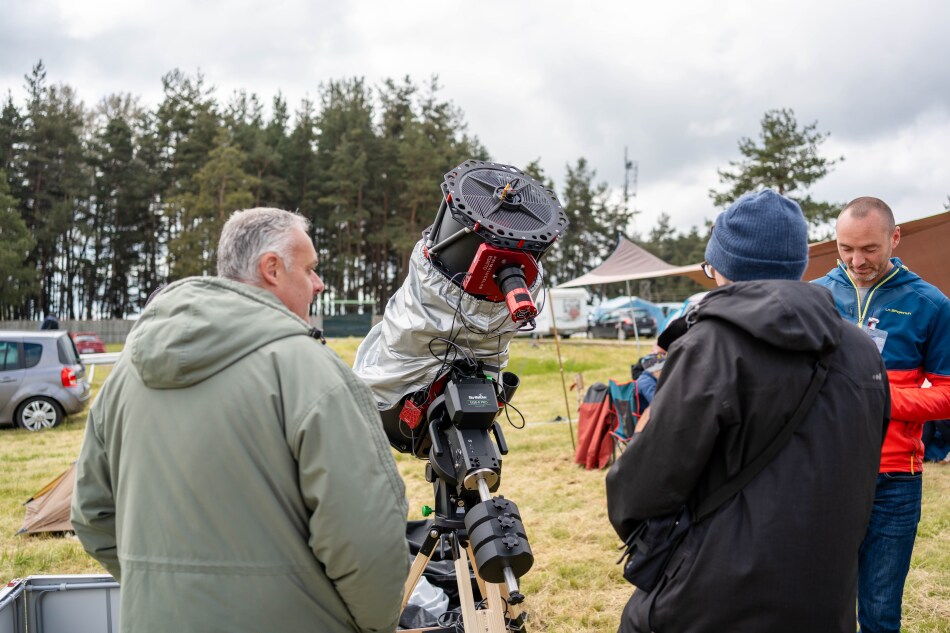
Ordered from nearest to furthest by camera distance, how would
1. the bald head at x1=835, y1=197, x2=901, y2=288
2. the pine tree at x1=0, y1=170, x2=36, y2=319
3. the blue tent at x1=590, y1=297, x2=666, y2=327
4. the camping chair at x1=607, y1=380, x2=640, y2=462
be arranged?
the bald head at x1=835, y1=197, x2=901, y2=288, the camping chair at x1=607, y1=380, x2=640, y2=462, the blue tent at x1=590, y1=297, x2=666, y2=327, the pine tree at x1=0, y1=170, x2=36, y2=319

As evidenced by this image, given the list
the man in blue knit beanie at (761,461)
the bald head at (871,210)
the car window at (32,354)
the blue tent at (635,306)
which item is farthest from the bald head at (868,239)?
the blue tent at (635,306)


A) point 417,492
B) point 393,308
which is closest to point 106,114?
point 417,492

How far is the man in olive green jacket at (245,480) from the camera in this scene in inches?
57.7

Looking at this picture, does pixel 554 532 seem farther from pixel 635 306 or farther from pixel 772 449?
pixel 635 306

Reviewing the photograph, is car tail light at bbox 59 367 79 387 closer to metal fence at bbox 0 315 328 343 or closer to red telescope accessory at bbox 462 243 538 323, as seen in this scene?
red telescope accessory at bbox 462 243 538 323

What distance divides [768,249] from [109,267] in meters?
45.5

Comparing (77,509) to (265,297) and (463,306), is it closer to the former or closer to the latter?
(265,297)

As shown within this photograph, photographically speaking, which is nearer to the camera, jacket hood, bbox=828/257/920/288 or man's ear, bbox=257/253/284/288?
man's ear, bbox=257/253/284/288

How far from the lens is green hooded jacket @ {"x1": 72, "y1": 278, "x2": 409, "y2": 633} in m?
1.46

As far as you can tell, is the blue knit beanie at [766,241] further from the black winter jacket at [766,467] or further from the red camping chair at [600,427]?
the red camping chair at [600,427]

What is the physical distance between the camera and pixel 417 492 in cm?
651

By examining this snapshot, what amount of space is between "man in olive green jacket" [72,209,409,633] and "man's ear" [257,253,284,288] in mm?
134

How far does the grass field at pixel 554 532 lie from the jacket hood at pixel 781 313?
2575 millimetres

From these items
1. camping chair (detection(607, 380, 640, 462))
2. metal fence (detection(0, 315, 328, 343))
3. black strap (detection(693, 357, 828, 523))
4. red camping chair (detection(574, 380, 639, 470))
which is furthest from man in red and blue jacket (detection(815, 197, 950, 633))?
metal fence (detection(0, 315, 328, 343))
